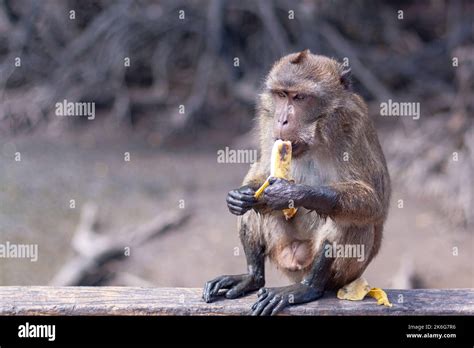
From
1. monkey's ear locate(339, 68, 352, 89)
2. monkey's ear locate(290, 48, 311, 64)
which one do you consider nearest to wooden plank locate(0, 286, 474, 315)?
monkey's ear locate(339, 68, 352, 89)

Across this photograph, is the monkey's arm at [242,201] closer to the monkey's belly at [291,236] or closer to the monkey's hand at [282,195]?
the monkey's hand at [282,195]

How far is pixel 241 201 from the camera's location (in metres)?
5.19

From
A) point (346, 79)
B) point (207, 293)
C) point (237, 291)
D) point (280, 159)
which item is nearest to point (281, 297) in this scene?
point (237, 291)

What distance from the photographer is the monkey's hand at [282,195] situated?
203 inches

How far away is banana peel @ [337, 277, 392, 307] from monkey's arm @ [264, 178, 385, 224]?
0.43 meters

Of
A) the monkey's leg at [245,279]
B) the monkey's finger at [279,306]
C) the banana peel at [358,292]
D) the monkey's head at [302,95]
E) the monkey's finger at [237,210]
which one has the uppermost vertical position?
the monkey's head at [302,95]

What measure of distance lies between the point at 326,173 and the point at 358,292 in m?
0.80

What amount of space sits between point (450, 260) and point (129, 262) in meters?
3.61

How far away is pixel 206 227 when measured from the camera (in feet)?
34.9

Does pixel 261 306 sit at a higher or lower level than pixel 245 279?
lower

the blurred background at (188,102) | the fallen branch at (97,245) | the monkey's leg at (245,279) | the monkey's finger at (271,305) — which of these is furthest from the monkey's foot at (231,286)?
the blurred background at (188,102)

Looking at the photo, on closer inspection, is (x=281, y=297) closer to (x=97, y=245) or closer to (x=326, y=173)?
(x=326, y=173)

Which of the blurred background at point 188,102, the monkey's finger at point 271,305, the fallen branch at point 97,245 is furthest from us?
the blurred background at point 188,102

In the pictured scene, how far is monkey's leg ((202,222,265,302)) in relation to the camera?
18.0 feet
